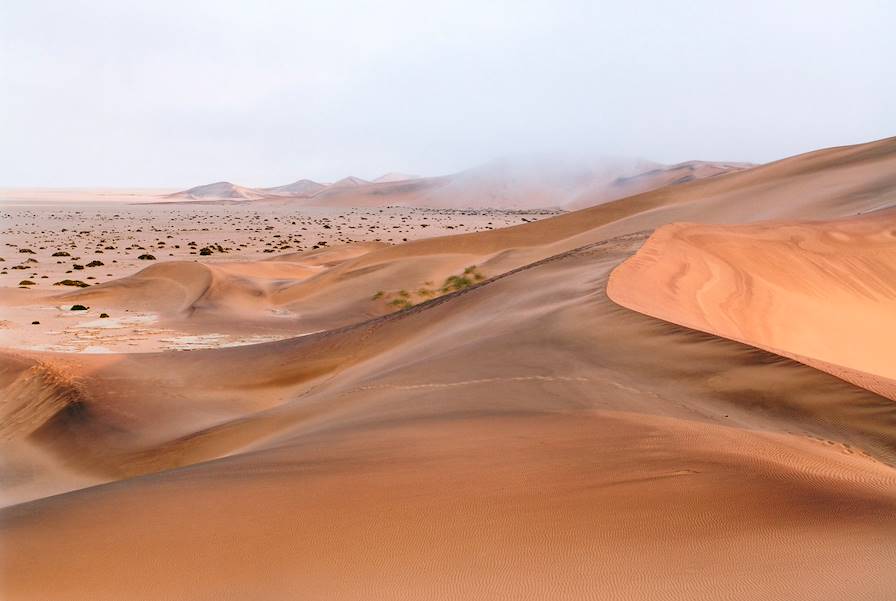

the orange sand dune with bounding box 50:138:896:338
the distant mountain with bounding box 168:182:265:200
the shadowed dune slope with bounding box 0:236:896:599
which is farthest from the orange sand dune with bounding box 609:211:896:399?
the distant mountain with bounding box 168:182:265:200

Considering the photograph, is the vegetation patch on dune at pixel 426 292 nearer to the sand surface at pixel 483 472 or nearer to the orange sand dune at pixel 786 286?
the orange sand dune at pixel 786 286

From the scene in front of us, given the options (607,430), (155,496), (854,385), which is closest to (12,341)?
(155,496)

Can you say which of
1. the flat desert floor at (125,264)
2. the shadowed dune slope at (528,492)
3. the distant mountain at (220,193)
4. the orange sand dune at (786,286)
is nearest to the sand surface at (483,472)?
the shadowed dune slope at (528,492)

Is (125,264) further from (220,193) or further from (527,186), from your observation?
(220,193)

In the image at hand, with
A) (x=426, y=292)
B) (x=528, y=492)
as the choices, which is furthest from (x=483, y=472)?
(x=426, y=292)

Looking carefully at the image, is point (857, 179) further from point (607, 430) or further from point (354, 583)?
point (354, 583)

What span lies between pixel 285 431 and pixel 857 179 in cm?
1746

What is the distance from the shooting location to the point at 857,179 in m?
19.1

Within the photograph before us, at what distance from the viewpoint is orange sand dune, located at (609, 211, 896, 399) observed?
732 centimetres

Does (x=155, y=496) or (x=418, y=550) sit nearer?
(x=418, y=550)

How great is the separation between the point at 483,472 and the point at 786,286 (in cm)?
720

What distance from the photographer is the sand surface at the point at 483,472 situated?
2867 millimetres

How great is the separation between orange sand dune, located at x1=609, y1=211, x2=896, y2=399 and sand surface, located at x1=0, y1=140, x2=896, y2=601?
0.29 m

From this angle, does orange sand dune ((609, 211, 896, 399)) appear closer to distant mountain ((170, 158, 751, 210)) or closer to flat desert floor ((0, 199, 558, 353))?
flat desert floor ((0, 199, 558, 353))
